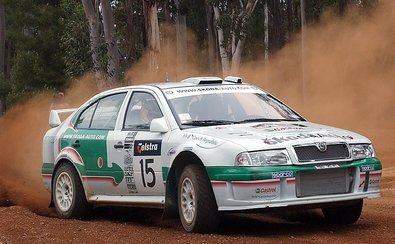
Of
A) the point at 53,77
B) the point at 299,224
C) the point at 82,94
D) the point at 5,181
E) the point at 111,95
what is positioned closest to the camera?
the point at 299,224

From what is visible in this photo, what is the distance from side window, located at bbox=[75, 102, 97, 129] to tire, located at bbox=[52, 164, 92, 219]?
512 mm

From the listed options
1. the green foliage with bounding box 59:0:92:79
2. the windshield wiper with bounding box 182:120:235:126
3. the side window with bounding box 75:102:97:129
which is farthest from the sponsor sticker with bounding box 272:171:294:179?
the green foliage with bounding box 59:0:92:79

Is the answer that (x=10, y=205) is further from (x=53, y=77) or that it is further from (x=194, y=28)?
(x=194, y=28)

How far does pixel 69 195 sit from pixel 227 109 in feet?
7.99

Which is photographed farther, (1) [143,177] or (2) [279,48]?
(2) [279,48]

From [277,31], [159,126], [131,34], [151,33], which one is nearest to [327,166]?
[159,126]

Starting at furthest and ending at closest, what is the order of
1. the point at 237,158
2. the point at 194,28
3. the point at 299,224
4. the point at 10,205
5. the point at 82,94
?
the point at 194,28, the point at 82,94, the point at 10,205, the point at 299,224, the point at 237,158

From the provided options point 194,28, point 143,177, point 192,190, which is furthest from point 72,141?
point 194,28

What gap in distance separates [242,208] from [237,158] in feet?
1.48

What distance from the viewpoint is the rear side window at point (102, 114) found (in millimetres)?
9531

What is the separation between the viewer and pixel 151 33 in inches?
882

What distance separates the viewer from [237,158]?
741 cm

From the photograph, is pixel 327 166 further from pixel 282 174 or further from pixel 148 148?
pixel 148 148

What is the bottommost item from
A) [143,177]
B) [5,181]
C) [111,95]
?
[5,181]
